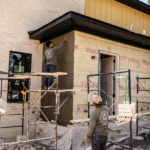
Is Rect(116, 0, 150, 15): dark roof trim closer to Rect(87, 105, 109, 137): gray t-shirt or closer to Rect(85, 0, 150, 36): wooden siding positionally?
Rect(85, 0, 150, 36): wooden siding

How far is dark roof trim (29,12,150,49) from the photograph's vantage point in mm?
7090

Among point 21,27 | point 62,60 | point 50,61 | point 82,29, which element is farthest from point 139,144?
point 21,27

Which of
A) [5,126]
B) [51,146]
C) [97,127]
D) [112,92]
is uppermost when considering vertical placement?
[112,92]

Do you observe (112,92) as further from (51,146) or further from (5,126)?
(5,126)

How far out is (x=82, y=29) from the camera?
25.4ft

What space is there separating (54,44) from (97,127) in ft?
14.5

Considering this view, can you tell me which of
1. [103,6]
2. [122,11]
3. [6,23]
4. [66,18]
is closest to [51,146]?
[66,18]

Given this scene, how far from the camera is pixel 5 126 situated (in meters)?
7.98

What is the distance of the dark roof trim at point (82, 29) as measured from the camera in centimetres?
709

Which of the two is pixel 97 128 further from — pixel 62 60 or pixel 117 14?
pixel 117 14

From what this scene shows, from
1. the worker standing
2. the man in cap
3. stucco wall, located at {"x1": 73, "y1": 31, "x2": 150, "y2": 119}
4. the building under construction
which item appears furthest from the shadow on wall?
the man in cap

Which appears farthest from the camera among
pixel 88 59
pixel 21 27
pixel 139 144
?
pixel 21 27

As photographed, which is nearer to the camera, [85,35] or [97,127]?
[97,127]

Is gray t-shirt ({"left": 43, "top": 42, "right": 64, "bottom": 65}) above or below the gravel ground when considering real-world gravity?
above
